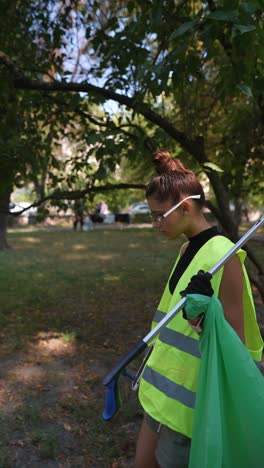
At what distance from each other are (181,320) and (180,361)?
0.15 meters

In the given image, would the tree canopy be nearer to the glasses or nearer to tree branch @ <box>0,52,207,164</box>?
tree branch @ <box>0,52,207,164</box>

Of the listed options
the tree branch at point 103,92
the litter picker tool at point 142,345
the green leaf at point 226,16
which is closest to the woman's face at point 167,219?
the litter picker tool at point 142,345

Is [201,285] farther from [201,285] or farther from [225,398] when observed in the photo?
[225,398]

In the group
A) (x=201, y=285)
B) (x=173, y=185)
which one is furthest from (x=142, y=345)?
(x=173, y=185)

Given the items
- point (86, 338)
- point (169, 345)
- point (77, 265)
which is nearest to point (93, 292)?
point (86, 338)

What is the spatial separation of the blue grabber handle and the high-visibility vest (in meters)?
0.15

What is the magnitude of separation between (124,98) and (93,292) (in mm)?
4362

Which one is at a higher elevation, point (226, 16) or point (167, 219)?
point (226, 16)

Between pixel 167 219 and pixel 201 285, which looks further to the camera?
pixel 167 219

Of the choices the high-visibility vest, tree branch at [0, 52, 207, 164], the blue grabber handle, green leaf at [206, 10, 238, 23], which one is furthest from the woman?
tree branch at [0, 52, 207, 164]

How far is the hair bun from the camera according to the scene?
1856mm

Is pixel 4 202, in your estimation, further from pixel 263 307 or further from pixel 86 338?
pixel 263 307

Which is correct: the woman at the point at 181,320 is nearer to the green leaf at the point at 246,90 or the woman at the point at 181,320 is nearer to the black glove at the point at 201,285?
the black glove at the point at 201,285

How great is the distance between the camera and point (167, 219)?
1786 millimetres
